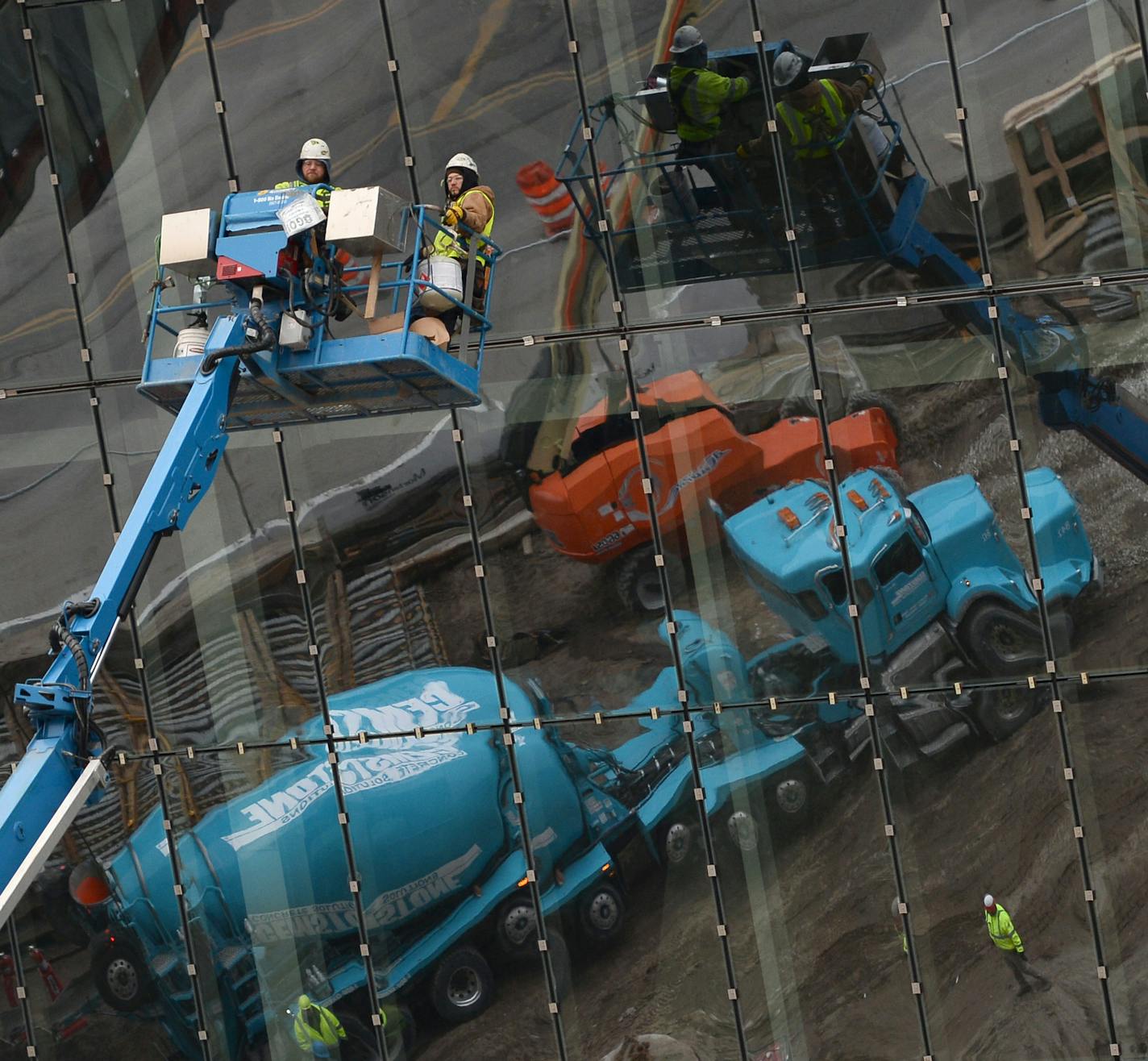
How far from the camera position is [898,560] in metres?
14.4

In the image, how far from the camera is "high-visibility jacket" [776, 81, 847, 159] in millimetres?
13859

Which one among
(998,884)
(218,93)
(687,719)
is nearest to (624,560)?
(687,719)

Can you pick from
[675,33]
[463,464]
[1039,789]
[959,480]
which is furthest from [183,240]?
[1039,789]

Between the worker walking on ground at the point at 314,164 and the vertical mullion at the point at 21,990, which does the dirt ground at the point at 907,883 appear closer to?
the vertical mullion at the point at 21,990

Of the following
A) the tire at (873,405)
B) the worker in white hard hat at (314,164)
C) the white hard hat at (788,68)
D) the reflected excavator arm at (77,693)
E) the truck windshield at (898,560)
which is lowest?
the truck windshield at (898,560)

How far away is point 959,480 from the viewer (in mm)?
14281

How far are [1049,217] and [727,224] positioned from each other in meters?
2.83

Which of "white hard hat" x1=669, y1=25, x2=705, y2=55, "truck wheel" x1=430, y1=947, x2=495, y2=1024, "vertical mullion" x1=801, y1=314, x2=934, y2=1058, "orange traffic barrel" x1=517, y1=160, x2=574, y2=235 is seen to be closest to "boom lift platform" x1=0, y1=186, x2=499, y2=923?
"orange traffic barrel" x1=517, y1=160, x2=574, y2=235

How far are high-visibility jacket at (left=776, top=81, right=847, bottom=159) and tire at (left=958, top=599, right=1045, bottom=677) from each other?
171 inches

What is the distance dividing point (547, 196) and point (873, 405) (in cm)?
347

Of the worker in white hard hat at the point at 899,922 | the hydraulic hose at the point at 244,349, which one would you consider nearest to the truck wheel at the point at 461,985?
the worker in white hard hat at the point at 899,922

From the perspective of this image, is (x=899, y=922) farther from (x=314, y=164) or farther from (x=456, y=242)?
(x=314, y=164)

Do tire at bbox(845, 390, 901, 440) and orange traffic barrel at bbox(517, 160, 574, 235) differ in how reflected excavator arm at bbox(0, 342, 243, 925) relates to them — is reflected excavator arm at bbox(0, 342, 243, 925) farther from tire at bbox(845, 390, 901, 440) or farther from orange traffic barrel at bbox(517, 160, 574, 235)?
tire at bbox(845, 390, 901, 440)

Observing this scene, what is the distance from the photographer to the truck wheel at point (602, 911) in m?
14.6
